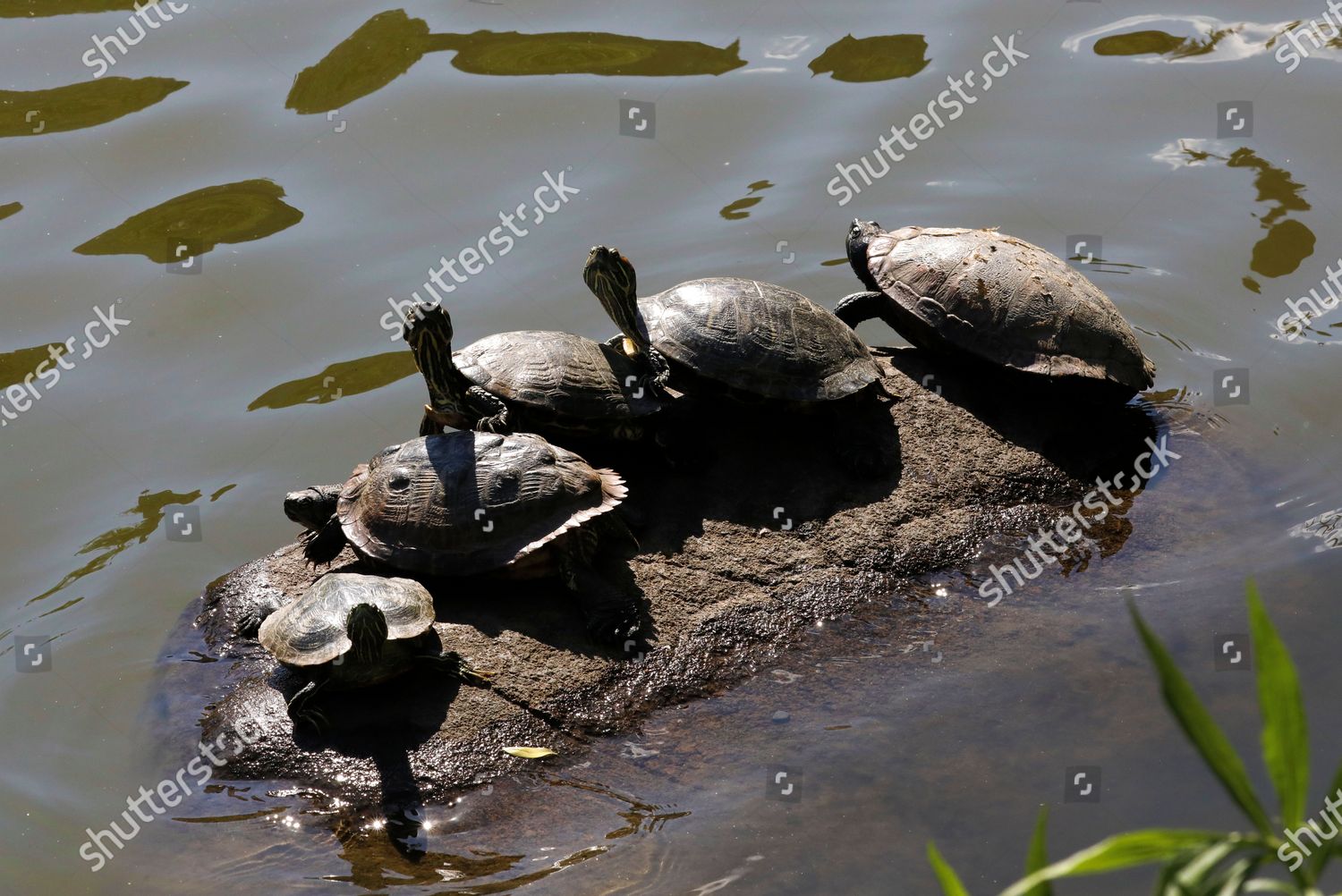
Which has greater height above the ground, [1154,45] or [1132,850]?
[1132,850]

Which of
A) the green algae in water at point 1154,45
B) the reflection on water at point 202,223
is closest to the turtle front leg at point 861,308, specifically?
the reflection on water at point 202,223

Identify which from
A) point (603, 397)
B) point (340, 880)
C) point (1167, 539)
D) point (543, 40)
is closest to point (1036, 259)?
point (1167, 539)

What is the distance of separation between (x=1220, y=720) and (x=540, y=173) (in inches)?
289

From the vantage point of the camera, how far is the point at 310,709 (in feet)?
17.0

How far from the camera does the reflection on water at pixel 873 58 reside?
37.5ft

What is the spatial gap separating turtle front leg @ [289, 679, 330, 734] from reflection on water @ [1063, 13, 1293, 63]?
9.73 metres

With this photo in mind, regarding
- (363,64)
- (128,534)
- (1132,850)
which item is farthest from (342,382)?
(1132,850)

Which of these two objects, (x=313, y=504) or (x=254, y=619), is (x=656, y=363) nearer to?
(x=313, y=504)

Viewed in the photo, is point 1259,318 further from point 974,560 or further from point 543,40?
point 543,40

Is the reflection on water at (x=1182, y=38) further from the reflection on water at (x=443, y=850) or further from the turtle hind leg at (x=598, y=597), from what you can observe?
the reflection on water at (x=443, y=850)

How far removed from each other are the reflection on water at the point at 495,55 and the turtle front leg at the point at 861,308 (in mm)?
5045

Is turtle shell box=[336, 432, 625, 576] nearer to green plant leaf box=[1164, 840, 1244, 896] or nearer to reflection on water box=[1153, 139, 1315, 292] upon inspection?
green plant leaf box=[1164, 840, 1244, 896]

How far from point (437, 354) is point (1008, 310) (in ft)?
10.2

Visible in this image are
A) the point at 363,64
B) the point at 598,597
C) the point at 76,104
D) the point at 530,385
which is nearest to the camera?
the point at 598,597
